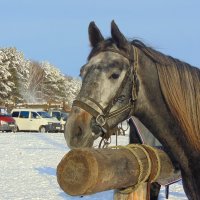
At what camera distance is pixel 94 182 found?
3.05 metres

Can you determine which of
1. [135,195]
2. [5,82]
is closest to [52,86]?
[5,82]

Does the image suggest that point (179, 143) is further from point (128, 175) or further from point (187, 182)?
point (128, 175)

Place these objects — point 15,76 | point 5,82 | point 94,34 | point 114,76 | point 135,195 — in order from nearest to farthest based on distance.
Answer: point 135,195 < point 114,76 < point 94,34 < point 5,82 < point 15,76

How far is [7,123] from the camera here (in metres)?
34.4

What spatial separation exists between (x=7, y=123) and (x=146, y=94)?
31.3m

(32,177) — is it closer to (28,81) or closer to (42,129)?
(42,129)

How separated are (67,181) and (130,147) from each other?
2.55ft

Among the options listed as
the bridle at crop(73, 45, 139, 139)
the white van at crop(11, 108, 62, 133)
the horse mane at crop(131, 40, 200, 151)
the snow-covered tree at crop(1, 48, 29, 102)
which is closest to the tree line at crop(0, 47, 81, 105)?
the snow-covered tree at crop(1, 48, 29, 102)

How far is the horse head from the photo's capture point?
3527 millimetres

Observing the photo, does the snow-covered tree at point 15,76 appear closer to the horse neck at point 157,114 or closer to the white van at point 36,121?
the white van at point 36,121

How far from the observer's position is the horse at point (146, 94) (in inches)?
144

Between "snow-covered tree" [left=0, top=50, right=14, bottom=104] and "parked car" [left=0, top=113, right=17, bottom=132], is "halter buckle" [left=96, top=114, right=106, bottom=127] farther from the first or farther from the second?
"snow-covered tree" [left=0, top=50, right=14, bottom=104]

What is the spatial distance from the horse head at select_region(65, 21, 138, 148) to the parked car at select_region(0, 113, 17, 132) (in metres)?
30.9

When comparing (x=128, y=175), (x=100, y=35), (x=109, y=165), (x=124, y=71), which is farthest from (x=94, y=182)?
(x=100, y=35)
